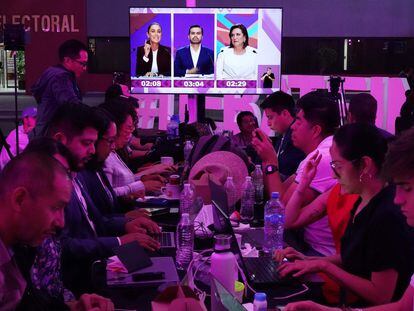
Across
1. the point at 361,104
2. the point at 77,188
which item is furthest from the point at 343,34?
the point at 77,188

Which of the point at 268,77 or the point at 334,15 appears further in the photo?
the point at 334,15

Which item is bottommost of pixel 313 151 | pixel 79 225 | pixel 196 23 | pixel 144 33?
pixel 79 225

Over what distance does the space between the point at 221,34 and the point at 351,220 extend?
15.4 feet

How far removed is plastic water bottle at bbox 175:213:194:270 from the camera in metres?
2.43

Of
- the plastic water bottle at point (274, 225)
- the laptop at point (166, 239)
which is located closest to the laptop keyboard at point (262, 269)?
the plastic water bottle at point (274, 225)

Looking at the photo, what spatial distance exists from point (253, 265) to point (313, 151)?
1006mm

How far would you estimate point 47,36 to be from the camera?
13.8m

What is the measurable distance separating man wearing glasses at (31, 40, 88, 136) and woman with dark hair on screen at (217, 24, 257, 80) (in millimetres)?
1796

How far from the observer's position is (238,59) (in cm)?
674

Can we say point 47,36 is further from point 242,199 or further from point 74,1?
point 242,199

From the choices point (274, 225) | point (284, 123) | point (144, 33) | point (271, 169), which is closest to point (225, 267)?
point (274, 225)

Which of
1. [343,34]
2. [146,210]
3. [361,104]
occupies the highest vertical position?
[343,34]

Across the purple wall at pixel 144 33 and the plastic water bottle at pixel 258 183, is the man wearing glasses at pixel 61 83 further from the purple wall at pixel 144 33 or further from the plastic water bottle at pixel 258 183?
the plastic water bottle at pixel 258 183

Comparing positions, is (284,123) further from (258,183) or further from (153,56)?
(153,56)
